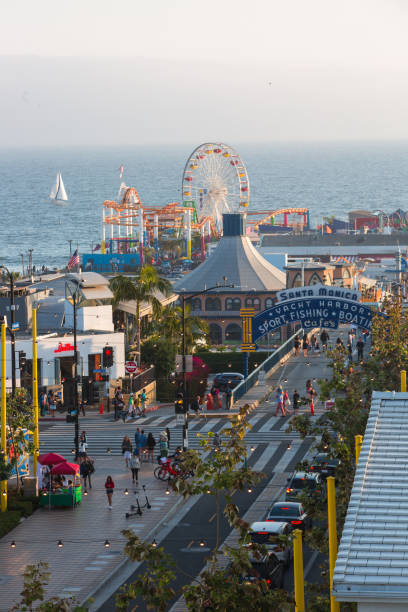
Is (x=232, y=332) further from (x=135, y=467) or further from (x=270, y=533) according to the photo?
(x=270, y=533)

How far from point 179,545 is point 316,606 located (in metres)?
16.5

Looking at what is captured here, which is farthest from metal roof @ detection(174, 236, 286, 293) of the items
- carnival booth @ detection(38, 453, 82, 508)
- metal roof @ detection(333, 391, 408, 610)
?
metal roof @ detection(333, 391, 408, 610)

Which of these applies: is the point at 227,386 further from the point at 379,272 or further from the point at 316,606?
the point at 379,272

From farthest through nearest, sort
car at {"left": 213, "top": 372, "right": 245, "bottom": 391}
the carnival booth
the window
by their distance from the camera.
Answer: the window → car at {"left": 213, "top": 372, "right": 245, "bottom": 391} → the carnival booth

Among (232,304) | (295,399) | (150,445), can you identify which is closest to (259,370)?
(295,399)

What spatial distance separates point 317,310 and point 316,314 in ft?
0.86

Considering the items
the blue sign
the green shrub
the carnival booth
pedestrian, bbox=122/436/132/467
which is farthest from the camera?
the blue sign

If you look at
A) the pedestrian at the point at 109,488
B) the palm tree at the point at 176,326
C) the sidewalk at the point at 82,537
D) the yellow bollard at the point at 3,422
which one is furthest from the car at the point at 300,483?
the palm tree at the point at 176,326

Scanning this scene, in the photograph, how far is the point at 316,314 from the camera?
7038cm

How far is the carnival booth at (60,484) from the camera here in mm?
42781

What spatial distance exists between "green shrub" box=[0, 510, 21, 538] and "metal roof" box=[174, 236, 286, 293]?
62159 millimetres

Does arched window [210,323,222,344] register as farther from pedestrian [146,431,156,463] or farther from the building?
pedestrian [146,431,156,463]

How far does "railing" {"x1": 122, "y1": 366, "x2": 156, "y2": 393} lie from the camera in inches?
2650

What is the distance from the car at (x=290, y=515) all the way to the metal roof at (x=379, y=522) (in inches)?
590
